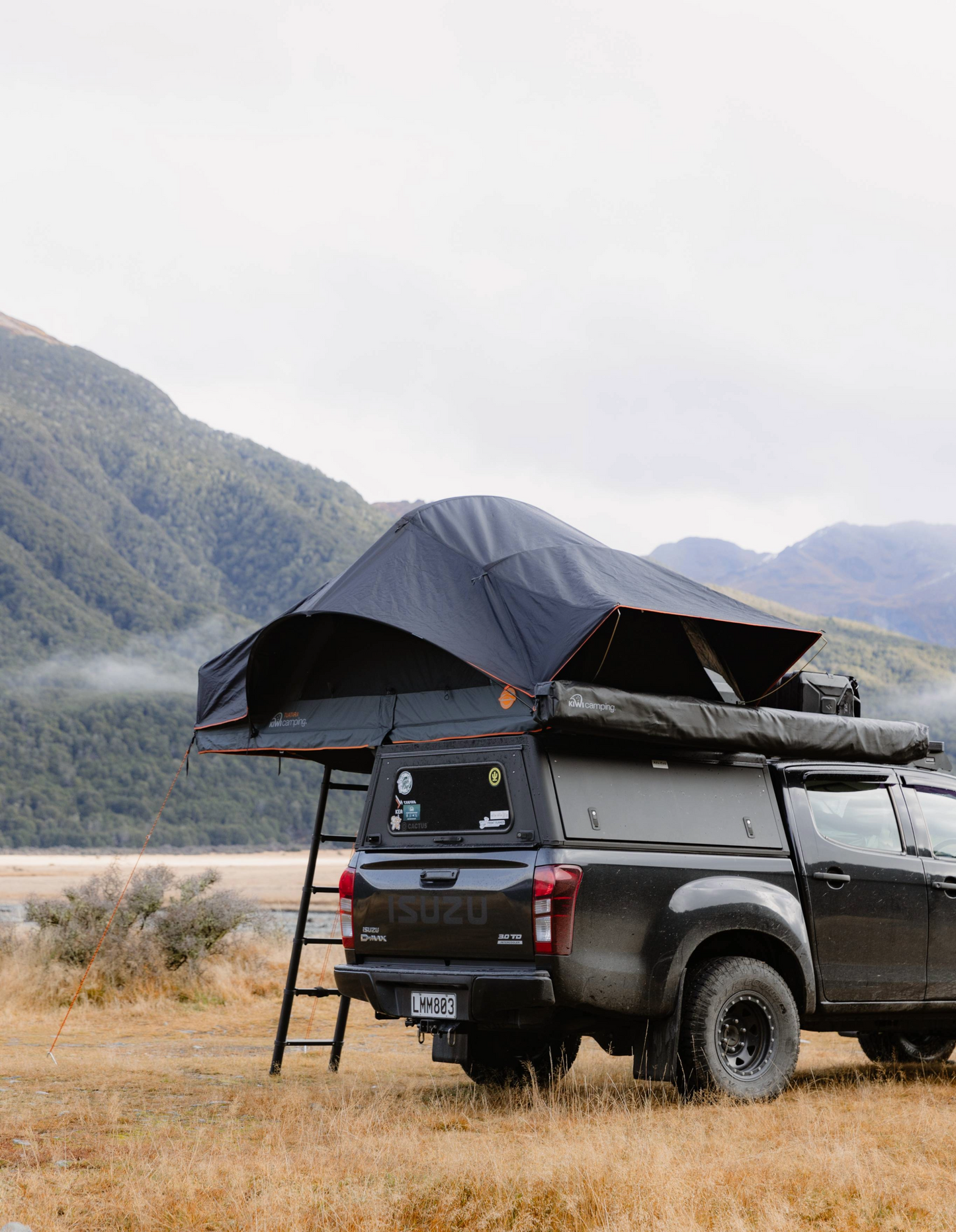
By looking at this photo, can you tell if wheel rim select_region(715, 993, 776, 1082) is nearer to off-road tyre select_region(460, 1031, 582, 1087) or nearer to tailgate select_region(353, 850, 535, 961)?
off-road tyre select_region(460, 1031, 582, 1087)

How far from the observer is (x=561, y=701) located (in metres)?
7.02

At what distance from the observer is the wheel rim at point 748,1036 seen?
7.53 metres

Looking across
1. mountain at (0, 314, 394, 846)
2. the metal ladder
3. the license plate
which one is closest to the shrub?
the metal ladder

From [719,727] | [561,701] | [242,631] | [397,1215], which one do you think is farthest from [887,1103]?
[242,631]

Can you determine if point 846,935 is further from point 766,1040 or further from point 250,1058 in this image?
point 250,1058

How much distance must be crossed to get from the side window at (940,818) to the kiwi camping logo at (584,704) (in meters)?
2.78

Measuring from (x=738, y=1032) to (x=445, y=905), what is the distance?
1.90m

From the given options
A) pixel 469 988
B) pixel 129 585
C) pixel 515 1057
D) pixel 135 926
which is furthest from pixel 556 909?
pixel 129 585

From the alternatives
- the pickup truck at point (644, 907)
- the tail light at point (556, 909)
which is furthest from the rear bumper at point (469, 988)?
the tail light at point (556, 909)

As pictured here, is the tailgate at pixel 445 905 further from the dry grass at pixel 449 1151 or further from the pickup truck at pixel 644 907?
the dry grass at pixel 449 1151

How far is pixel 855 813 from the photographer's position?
8.41 metres

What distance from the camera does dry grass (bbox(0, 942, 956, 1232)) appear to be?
4812 mm

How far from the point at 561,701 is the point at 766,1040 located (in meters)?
2.46

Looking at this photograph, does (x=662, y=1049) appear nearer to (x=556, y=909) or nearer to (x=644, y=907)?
(x=644, y=907)
